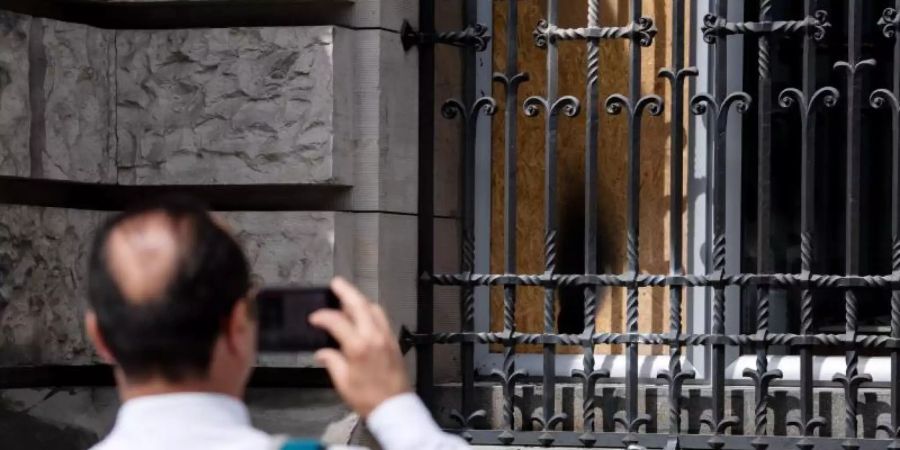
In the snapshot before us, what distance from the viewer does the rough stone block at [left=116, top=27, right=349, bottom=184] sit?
612 centimetres

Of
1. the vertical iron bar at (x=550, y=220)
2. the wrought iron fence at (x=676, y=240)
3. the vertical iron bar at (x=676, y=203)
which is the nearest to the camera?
the wrought iron fence at (x=676, y=240)

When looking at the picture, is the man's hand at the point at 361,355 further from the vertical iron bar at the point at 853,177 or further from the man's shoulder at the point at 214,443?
the vertical iron bar at the point at 853,177

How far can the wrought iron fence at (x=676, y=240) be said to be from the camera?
238 inches

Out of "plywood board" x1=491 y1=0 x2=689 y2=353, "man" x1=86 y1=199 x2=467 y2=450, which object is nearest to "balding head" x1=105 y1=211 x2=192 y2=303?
"man" x1=86 y1=199 x2=467 y2=450

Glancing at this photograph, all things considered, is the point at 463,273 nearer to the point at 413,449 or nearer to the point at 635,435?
the point at 635,435

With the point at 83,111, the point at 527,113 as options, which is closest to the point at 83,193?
the point at 83,111

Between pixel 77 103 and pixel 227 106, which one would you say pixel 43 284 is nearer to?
pixel 77 103

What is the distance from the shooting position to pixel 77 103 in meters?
6.21

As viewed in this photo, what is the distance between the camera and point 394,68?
630 cm

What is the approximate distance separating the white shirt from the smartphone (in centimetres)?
11

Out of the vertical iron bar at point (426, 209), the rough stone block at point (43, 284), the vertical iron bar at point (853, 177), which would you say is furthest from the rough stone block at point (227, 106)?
the vertical iron bar at point (853, 177)

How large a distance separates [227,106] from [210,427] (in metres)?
4.20

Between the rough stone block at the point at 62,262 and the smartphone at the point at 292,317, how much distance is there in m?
3.88

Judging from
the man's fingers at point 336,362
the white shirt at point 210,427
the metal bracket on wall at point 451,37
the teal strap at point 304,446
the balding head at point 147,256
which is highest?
the metal bracket on wall at point 451,37
